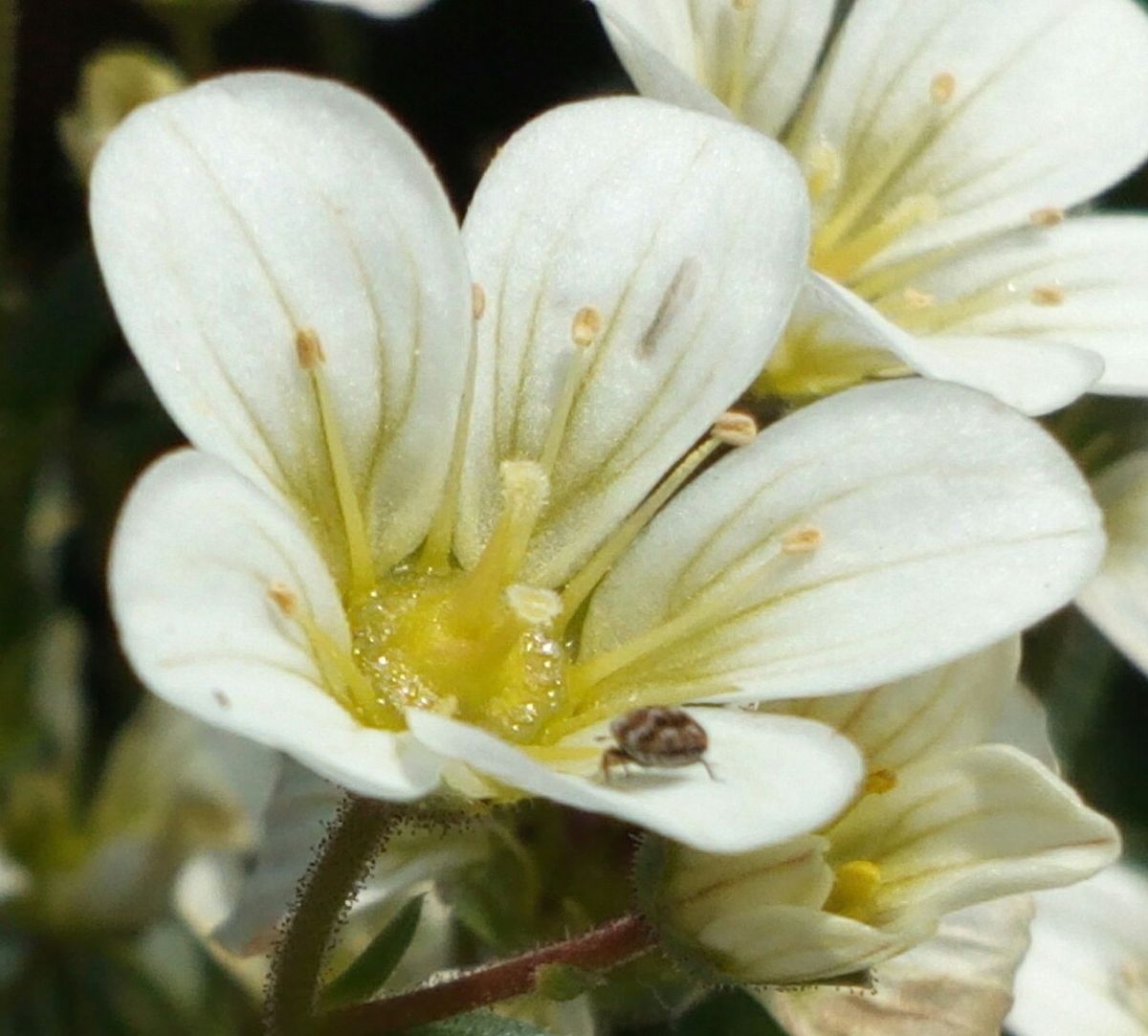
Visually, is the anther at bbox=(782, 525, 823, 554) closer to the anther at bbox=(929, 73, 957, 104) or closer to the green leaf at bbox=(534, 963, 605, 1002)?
the green leaf at bbox=(534, 963, 605, 1002)

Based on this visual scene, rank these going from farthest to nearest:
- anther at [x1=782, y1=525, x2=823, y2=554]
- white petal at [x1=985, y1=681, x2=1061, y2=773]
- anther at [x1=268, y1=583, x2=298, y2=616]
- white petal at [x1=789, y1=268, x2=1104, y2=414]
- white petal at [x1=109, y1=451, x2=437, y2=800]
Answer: white petal at [x1=985, y1=681, x2=1061, y2=773], white petal at [x1=789, y1=268, x2=1104, y2=414], anther at [x1=782, y1=525, x2=823, y2=554], anther at [x1=268, y1=583, x2=298, y2=616], white petal at [x1=109, y1=451, x2=437, y2=800]

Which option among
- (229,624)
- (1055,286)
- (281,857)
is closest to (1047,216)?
(1055,286)

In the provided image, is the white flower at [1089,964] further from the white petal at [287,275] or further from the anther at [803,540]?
the white petal at [287,275]

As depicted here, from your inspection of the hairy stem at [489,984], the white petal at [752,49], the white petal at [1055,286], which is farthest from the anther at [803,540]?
the white petal at [752,49]

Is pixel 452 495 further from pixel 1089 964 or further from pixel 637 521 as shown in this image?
pixel 1089 964

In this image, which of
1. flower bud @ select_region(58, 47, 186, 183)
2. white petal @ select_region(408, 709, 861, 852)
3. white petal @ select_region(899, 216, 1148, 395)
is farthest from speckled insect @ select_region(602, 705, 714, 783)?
flower bud @ select_region(58, 47, 186, 183)

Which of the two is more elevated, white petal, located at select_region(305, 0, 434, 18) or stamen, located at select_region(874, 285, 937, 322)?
white petal, located at select_region(305, 0, 434, 18)
